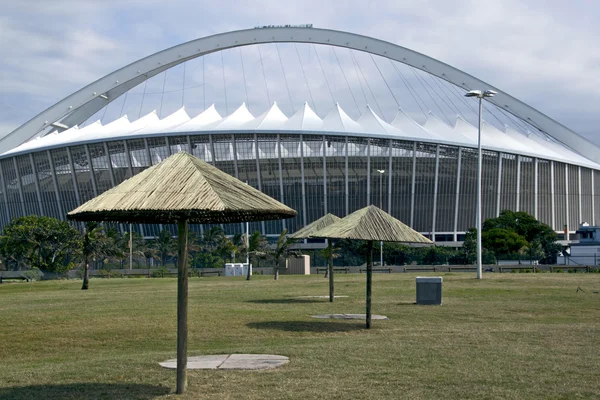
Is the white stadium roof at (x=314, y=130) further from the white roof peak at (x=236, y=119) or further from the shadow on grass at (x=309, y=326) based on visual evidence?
the shadow on grass at (x=309, y=326)

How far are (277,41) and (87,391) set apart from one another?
295 ft

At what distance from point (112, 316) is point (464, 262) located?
193 ft

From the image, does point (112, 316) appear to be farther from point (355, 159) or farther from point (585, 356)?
point (355, 159)

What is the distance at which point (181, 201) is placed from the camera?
11.1 metres

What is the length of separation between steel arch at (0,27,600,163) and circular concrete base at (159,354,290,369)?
8487cm

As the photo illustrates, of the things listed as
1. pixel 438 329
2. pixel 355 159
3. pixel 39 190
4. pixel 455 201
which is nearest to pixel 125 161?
pixel 39 190

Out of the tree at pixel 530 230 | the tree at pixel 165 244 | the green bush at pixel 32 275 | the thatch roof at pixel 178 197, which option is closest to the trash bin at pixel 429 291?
the thatch roof at pixel 178 197

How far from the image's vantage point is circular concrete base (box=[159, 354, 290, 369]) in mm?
13336

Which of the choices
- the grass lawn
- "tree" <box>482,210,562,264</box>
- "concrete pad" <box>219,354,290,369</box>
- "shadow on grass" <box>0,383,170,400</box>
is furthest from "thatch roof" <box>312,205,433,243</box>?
"tree" <box>482,210,562,264</box>

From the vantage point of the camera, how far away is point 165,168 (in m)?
12.2

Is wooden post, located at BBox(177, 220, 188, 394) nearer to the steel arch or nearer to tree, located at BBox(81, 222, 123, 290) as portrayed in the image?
tree, located at BBox(81, 222, 123, 290)

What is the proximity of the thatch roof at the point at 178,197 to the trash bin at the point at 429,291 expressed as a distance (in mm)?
15623

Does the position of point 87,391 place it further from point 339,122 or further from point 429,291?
point 339,122

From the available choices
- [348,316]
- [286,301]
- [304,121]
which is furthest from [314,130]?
[348,316]
